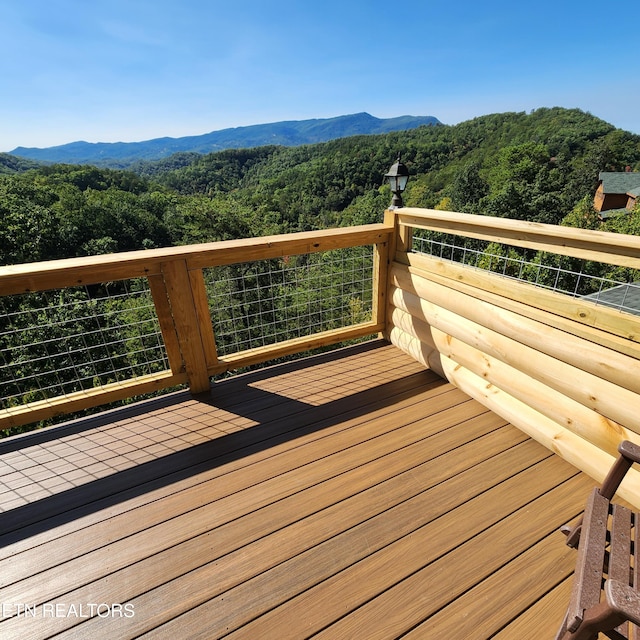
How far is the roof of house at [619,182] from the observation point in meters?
28.2

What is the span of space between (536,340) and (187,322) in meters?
1.87

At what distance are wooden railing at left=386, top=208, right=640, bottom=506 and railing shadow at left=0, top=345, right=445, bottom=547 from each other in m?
0.40

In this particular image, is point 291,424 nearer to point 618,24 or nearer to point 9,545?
point 9,545

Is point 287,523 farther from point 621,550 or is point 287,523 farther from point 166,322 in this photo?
point 166,322

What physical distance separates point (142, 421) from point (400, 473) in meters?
1.49

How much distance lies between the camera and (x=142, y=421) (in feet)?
6.87

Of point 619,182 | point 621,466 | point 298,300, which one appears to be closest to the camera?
point 621,466

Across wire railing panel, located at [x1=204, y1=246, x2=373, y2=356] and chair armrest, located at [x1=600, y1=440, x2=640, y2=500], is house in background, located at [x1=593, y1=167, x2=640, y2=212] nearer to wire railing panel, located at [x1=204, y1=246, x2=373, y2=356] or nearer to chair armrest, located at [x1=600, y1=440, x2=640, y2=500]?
wire railing panel, located at [x1=204, y1=246, x2=373, y2=356]

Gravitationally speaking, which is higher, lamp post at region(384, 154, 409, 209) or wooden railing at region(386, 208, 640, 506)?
A: lamp post at region(384, 154, 409, 209)

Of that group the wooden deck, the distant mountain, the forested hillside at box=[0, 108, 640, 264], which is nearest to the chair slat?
the wooden deck

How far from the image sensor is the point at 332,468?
1.71 metres

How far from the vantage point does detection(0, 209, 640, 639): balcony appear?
118 cm

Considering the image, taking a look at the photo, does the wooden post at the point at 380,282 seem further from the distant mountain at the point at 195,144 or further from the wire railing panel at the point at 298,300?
the distant mountain at the point at 195,144

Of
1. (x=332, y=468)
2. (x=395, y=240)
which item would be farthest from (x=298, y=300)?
(x=332, y=468)
